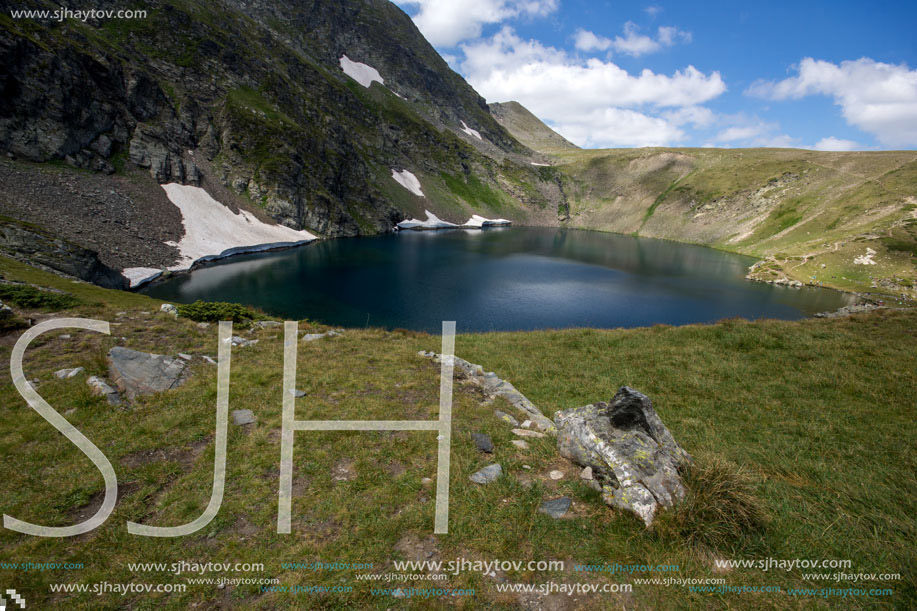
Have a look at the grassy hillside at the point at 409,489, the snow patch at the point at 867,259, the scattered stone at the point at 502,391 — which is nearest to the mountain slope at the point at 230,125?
the grassy hillside at the point at 409,489

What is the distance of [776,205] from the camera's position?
99.8m

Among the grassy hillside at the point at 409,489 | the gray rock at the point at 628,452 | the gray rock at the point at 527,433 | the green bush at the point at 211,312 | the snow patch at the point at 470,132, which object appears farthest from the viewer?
the snow patch at the point at 470,132

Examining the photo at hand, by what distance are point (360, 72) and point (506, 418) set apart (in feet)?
648

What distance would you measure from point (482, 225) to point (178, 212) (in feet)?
318

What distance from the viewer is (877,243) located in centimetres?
5953

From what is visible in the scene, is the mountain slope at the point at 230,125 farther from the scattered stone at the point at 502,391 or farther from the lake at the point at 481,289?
the scattered stone at the point at 502,391

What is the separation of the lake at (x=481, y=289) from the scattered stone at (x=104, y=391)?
70.6 ft

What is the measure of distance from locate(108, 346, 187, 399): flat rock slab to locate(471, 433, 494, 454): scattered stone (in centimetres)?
886

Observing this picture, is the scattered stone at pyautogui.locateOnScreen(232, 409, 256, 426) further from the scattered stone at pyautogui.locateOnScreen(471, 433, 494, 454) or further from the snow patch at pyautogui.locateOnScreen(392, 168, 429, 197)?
the snow patch at pyautogui.locateOnScreen(392, 168, 429, 197)

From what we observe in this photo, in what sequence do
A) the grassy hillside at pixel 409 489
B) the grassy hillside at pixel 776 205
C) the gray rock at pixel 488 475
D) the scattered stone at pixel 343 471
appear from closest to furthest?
the grassy hillside at pixel 409 489 → the gray rock at pixel 488 475 → the scattered stone at pixel 343 471 → the grassy hillside at pixel 776 205

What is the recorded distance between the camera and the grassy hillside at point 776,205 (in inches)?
2328

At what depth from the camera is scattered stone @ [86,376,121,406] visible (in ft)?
29.1

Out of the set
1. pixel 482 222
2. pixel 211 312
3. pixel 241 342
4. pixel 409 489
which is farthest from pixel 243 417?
pixel 482 222

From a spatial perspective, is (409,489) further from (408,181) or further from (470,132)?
Result: (470,132)
